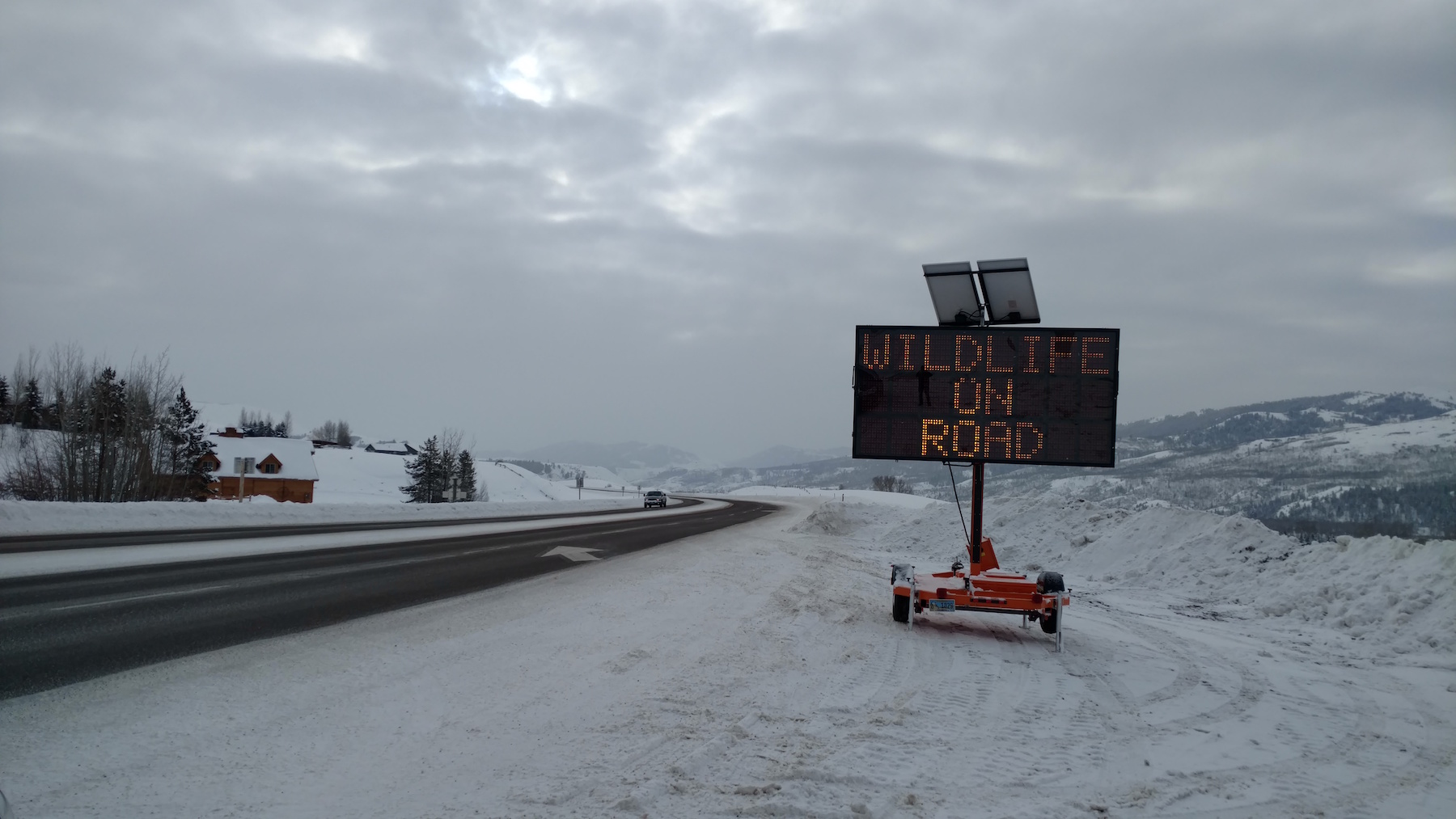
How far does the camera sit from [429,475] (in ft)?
272

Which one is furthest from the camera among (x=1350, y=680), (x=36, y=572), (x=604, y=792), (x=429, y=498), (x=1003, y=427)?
(x=429, y=498)

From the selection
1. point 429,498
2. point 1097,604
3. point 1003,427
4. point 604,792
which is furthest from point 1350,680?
point 429,498

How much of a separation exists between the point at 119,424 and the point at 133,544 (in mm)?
33356

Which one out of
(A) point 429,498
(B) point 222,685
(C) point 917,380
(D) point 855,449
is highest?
(C) point 917,380

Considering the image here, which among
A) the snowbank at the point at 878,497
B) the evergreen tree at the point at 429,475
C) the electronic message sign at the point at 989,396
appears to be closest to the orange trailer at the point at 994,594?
the electronic message sign at the point at 989,396

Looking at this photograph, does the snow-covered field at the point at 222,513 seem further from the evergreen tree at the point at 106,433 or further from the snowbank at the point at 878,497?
the snowbank at the point at 878,497

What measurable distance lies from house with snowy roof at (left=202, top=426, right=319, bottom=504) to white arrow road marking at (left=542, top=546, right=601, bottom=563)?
69.5 m

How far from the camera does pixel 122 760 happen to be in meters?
4.64

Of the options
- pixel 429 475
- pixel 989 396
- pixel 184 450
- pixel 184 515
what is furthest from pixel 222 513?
pixel 429 475

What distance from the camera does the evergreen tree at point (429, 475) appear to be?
270 feet

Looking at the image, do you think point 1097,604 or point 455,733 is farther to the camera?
point 1097,604

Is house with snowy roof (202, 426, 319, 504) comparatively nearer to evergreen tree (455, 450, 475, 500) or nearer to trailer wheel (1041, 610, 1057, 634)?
evergreen tree (455, 450, 475, 500)

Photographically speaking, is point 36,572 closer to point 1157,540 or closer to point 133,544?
point 133,544

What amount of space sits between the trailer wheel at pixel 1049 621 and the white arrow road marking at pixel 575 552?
10.6 metres
